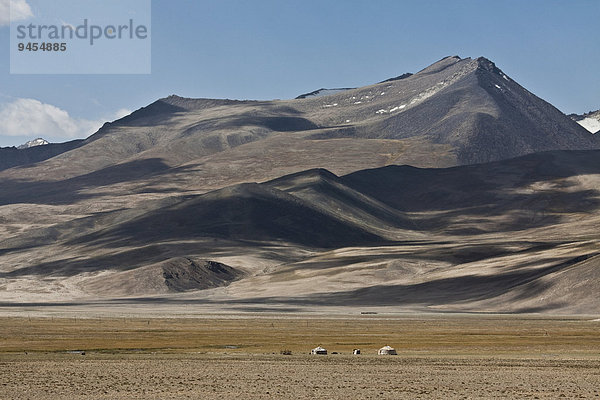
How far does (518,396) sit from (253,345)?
43.0 metres

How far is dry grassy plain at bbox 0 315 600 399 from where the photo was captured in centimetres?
4581

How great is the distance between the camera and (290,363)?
61.3 metres

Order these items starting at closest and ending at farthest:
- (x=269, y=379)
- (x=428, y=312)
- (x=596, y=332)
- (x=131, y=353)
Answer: (x=269, y=379), (x=131, y=353), (x=596, y=332), (x=428, y=312)

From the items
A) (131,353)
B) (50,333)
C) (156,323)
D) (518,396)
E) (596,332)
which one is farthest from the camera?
(156,323)

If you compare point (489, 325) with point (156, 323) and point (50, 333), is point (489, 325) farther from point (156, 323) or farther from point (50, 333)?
point (50, 333)

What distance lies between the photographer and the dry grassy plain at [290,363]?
45.8 m

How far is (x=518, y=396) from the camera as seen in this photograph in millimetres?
44281

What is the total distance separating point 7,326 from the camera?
4323 inches

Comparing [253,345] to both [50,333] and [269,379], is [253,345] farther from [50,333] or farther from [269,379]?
[269,379]

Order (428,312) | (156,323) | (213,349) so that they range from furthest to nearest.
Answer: (428,312), (156,323), (213,349)

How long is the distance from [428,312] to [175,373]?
120m

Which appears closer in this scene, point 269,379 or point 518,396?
point 518,396

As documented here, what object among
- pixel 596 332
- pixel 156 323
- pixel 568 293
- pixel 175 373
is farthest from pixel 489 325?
pixel 175 373

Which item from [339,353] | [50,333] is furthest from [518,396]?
[50,333]
